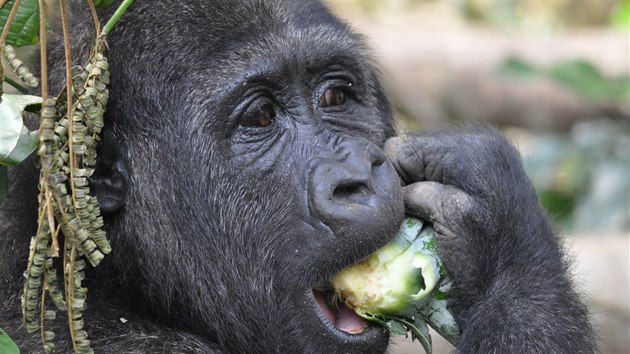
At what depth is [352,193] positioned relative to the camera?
4.03m

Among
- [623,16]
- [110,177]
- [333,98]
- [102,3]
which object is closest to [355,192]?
[333,98]

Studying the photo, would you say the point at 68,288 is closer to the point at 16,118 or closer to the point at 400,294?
the point at 16,118

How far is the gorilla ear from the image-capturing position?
4273mm

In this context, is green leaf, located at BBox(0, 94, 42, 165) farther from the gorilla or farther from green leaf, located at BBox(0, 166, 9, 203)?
the gorilla

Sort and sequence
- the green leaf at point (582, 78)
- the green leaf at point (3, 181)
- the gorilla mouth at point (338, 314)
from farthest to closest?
the green leaf at point (582, 78) < the gorilla mouth at point (338, 314) < the green leaf at point (3, 181)

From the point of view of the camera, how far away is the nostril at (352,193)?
4000 millimetres

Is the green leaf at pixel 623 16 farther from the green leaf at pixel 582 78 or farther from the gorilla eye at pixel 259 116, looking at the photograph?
the gorilla eye at pixel 259 116

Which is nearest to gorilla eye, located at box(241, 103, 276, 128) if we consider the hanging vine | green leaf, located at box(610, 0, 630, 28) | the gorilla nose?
the gorilla nose

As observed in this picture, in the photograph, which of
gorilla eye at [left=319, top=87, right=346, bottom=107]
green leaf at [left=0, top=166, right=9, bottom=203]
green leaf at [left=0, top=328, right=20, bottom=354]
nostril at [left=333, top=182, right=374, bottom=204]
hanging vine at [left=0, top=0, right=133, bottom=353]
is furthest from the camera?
gorilla eye at [left=319, top=87, right=346, bottom=107]

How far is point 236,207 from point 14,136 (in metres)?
1.02

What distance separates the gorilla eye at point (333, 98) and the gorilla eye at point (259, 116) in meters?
0.25

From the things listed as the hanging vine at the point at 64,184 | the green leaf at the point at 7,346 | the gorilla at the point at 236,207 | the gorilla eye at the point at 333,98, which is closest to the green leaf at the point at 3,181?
the gorilla at the point at 236,207

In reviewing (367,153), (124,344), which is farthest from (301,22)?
(124,344)

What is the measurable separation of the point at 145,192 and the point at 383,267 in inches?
41.7
